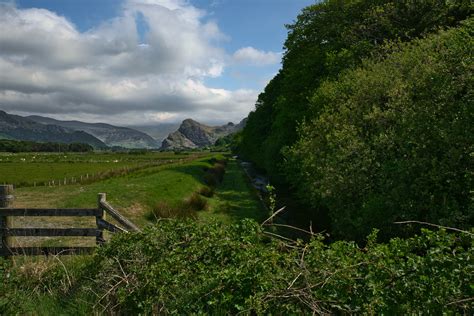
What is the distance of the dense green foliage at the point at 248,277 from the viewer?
17.0ft

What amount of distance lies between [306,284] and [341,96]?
A: 58.4 ft

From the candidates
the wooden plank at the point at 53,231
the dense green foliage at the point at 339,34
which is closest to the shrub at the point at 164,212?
the dense green foliage at the point at 339,34

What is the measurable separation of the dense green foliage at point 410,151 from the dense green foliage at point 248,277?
4956 mm

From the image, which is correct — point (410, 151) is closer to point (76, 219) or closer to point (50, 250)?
point (50, 250)

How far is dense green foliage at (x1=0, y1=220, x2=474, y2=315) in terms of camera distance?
5.17 m

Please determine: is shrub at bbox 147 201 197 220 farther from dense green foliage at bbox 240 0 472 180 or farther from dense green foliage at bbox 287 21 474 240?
dense green foliage at bbox 240 0 472 180

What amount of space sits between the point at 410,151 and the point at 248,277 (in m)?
8.86

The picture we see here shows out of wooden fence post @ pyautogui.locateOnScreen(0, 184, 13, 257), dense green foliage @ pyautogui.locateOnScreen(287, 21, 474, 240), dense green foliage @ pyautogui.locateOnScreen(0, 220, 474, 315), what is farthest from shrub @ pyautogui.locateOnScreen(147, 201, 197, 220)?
dense green foliage @ pyautogui.locateOnScreen(0, 220, 474, 315)

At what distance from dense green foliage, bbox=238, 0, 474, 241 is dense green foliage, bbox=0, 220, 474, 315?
192 inches

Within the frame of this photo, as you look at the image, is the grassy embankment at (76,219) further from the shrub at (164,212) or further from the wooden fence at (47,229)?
the wooden fence at (47,229)

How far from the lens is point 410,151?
Answer: 12469mm

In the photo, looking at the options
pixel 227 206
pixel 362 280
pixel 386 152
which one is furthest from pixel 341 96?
pixel 362 280

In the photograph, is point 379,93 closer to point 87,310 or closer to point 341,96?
point 341,96

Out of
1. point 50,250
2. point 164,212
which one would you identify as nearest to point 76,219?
point 164,212
